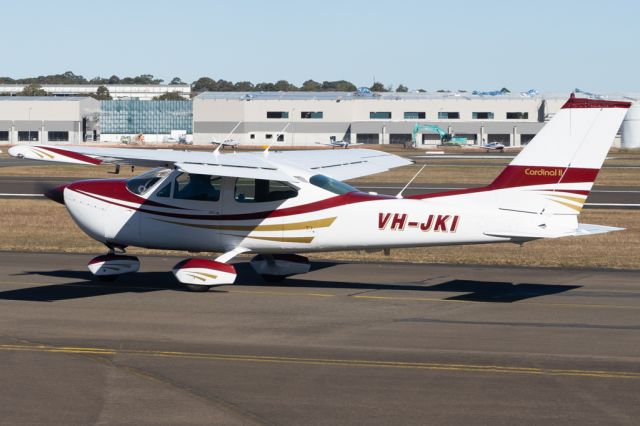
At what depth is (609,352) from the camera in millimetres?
11625

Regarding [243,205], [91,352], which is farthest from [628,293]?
Answer: [91,352]

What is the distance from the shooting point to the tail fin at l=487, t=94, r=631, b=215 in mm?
14117

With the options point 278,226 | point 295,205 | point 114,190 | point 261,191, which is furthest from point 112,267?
point 295,205

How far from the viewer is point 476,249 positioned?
2227cm

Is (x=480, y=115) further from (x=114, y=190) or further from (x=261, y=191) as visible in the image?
(x=261, y=191)

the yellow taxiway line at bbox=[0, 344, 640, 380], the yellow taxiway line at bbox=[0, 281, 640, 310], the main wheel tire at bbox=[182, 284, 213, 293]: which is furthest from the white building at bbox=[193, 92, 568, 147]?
the yellow taxiway line at bbox=[0, 344, 640, 380]

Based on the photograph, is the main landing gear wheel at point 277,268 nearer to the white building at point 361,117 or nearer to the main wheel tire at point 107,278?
the main wheel tire at point 107,278

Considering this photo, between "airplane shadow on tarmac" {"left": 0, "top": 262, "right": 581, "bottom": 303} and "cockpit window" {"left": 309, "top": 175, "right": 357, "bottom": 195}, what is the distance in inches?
65.6

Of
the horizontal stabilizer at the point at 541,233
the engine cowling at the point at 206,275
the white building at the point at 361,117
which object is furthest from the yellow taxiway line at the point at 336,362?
the white building at the point at 361,117

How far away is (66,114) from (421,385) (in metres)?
111

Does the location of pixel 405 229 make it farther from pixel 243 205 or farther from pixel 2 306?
pixel 2 306

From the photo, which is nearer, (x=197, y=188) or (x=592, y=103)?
(x=592, y=103)

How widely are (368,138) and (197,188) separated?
106693mm

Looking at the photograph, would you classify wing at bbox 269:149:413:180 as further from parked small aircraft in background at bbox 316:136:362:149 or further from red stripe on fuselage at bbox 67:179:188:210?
parked small aircraft in background at bbox 316:136:362:149
